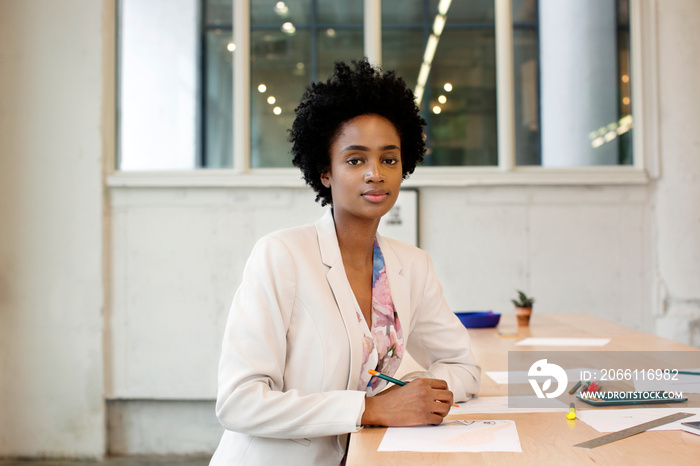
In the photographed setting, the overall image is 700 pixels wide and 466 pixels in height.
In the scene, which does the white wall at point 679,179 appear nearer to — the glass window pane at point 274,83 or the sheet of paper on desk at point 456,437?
the glass window pane at point 274,83

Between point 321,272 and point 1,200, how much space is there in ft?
12.6

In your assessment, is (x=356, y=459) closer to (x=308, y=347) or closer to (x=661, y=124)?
(x=308, y=347)

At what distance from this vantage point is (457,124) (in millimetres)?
4668

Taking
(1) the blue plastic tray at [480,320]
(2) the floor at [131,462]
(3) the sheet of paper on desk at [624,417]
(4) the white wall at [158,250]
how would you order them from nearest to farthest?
(3) the sheet of paper on desk at [624,417] < (1) the blue plastic tray at [480,320] < (2) the floor at [131,462] < (4) the white wall at [158,250]

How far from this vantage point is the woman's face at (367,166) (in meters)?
1.52

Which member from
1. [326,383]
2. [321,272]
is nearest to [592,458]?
[326,383]

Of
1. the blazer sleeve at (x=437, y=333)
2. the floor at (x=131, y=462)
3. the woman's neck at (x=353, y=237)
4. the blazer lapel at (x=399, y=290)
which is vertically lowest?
the floor at (x=131, y=462)

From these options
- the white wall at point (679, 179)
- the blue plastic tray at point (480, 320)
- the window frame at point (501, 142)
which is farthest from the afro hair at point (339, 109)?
the white wall at point (679, 179)

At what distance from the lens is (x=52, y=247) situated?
4.45 metres

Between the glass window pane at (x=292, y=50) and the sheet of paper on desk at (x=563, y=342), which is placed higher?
the glass window pane at (x=292, y=50)

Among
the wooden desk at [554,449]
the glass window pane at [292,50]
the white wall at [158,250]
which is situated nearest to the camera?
the wooden desk at [554,449]

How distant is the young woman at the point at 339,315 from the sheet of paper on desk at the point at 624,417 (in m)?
0.29

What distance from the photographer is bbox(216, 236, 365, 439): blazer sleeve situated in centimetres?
126

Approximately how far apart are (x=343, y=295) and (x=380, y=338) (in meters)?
0.15
